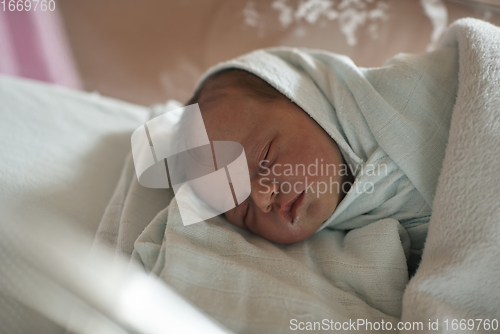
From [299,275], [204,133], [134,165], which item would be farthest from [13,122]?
[299,275]

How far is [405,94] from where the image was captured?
67 centimetres

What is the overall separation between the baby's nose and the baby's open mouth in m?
0.03

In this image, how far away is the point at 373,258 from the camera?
22.7 inches

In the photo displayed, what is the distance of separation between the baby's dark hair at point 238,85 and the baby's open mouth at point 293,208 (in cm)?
21

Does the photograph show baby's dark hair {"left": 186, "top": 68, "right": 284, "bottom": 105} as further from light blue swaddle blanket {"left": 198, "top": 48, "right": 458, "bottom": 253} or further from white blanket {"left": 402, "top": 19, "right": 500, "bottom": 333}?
white blanket {"left": 402, "top": 19, "right": 500, "bottom": 333}

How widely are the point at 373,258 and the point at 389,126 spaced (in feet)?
0.79

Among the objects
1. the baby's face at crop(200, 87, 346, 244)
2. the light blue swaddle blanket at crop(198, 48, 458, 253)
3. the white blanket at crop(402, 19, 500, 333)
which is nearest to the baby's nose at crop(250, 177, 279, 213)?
the baby's face at crop(200, 87, 346, 244)

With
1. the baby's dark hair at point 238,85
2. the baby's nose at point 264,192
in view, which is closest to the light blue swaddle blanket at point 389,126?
the baby's dark hair at point 238,85

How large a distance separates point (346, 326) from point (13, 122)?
861 millimetres

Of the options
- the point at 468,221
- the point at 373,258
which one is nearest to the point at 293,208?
the point at 373,258

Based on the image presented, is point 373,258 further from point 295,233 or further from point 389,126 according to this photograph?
point 389,126

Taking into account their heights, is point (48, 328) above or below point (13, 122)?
below

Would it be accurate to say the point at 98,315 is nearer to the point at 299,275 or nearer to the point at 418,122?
the point at 299,275

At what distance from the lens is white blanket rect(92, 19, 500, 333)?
470mm
